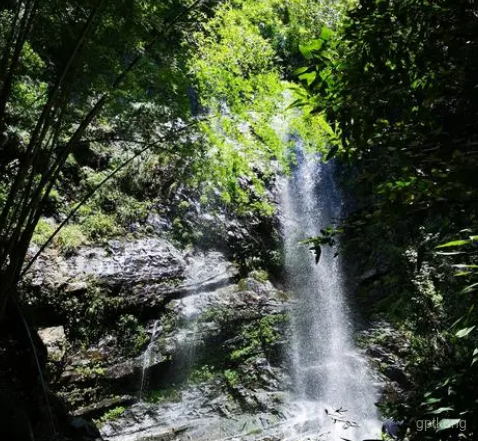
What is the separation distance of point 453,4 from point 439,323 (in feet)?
25.5

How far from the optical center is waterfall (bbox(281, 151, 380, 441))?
675 cm

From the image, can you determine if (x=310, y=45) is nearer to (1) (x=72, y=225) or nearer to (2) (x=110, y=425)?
(2) (x=110, y=425)

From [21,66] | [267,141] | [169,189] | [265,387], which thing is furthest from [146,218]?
[21,66]

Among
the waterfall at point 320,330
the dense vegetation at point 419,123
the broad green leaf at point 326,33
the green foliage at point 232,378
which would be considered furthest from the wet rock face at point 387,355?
the broad green leaf at point 326,33

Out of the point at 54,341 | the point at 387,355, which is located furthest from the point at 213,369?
the point at 387,355

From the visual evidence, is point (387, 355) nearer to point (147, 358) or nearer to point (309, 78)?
point (147, 358)

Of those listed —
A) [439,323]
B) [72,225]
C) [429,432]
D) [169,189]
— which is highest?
[169,189]

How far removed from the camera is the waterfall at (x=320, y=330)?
6750 millimetres

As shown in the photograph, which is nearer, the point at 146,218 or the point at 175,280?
the point at 175,280

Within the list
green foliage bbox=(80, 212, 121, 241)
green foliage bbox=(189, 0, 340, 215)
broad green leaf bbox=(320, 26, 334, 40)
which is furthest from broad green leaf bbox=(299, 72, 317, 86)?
green foliage bbox=(80, 212, 121, 241)

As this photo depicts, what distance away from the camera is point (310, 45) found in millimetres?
1786

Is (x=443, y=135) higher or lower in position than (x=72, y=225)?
lower

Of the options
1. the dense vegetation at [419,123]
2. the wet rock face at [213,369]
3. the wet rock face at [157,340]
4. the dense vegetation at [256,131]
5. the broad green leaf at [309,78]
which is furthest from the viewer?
the wet rock face at [157,340]

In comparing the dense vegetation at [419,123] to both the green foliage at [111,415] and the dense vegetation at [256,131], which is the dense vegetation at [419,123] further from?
the green foliage at [111,415]
